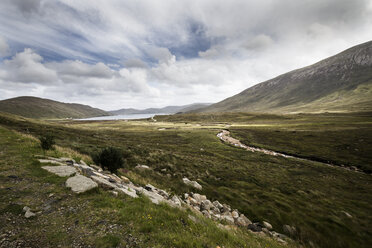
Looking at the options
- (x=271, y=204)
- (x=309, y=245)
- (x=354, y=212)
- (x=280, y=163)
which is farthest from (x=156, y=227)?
(x=280, y=163)

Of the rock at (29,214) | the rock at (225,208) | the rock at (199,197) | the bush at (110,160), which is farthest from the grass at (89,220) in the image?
the rock at (199,197)

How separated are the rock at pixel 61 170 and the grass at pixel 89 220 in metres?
0.47

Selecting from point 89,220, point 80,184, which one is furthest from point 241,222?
point 80,184

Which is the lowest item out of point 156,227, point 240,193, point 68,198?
point 240,193

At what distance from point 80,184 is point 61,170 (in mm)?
3002

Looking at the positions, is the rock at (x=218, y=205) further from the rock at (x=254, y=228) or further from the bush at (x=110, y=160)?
the bush at (x=110, y=160)

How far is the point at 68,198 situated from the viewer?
8.00 m

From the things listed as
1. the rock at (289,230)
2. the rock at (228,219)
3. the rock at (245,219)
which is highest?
the rock at (228,219)

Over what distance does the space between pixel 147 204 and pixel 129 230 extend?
2113 millimetres

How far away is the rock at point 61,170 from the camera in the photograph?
10247mm

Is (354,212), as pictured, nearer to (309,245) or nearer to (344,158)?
(309,245)

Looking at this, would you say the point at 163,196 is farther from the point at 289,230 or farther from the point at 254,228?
the point at 289,230

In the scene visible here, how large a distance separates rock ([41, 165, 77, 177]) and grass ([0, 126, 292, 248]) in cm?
47

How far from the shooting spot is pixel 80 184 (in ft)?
29.9
